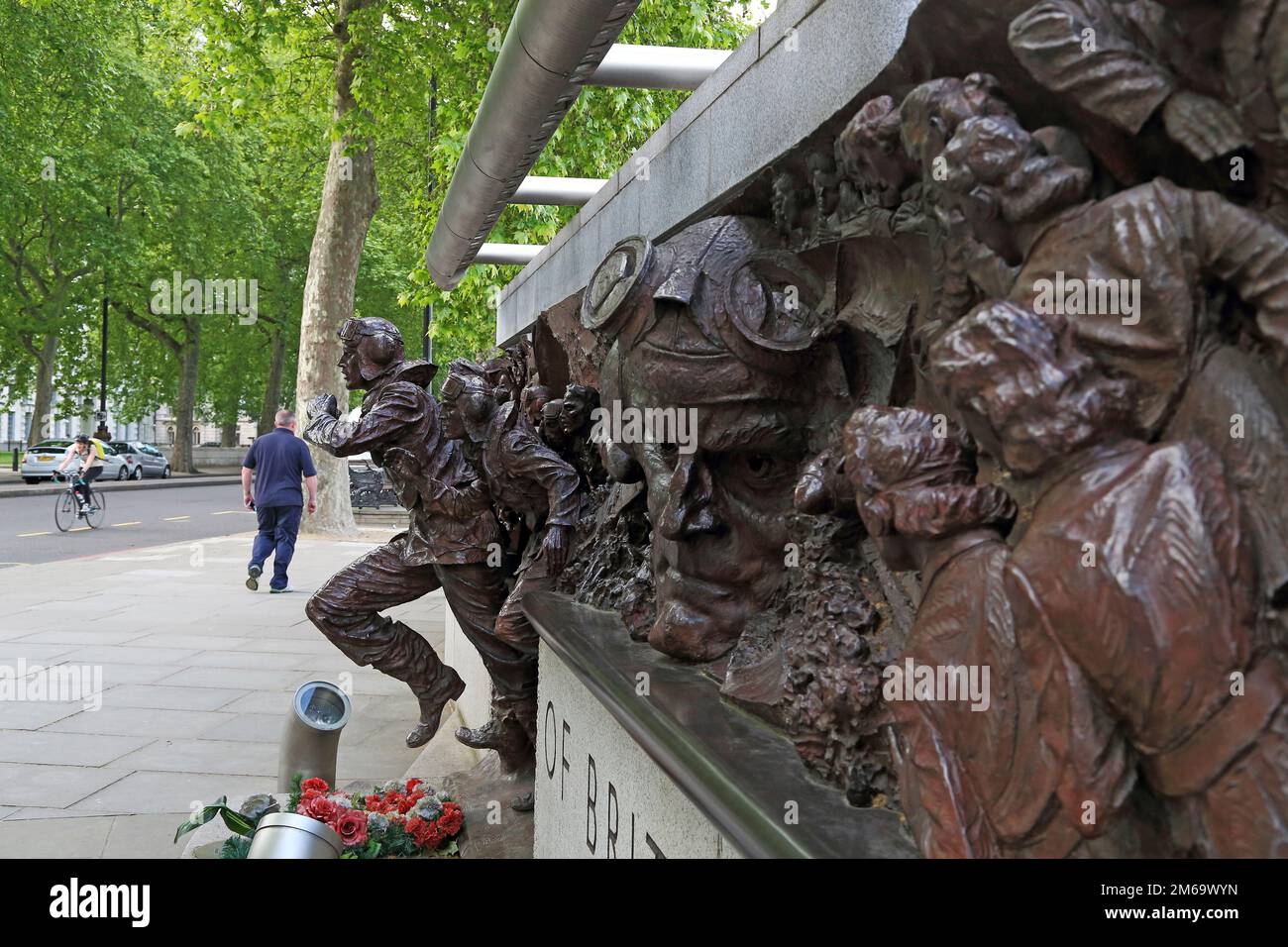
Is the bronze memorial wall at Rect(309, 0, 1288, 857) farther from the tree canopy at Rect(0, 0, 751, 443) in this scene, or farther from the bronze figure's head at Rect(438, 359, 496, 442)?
the tree canopy at Rect(0, 0, 751, 443)

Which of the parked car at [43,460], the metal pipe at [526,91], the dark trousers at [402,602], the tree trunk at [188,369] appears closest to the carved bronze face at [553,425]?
the dark trousers at [402,602]

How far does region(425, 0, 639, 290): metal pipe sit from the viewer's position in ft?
11.7

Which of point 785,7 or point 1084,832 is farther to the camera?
point 785,7

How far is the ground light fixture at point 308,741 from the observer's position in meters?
5.43

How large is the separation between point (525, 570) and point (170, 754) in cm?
283

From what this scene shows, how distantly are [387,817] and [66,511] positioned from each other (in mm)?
17913

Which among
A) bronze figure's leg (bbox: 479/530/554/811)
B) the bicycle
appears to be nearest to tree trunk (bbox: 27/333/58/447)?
the bicycle

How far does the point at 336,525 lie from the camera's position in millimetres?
19953

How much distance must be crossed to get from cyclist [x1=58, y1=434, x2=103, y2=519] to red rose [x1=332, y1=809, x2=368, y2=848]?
54.3 ft

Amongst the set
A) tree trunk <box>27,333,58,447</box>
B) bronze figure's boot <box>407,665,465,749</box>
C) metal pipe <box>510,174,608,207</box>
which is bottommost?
bronze figure's boot <box>407,665,465,749</box>

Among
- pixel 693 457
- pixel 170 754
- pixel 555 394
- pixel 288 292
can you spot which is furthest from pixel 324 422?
pixel 288 292
